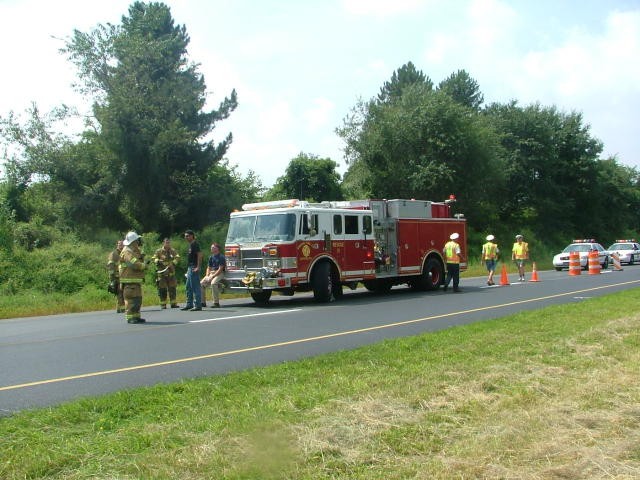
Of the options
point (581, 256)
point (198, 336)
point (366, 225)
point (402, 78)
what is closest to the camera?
point (198, 336)

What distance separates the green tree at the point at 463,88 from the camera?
7031 cm

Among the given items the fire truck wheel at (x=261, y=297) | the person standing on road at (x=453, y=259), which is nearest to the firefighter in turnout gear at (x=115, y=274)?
the fire truck wheel at (x=261, y=297)

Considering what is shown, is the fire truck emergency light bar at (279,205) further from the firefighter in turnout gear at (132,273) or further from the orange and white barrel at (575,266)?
the orange and white barrel at (575,266)

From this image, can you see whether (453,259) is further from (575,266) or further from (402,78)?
(402,78)

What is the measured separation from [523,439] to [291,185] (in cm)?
4725

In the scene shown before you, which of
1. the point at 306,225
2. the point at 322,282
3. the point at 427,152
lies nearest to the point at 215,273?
the point at 306,225

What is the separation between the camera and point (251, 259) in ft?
55.8

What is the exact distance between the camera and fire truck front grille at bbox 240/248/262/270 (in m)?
16.8

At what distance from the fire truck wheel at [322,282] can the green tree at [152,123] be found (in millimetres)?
20115

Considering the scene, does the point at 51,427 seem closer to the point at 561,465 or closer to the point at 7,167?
the point at 561,465

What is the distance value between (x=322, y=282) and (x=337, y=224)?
5.61 feet

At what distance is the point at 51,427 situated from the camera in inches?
214

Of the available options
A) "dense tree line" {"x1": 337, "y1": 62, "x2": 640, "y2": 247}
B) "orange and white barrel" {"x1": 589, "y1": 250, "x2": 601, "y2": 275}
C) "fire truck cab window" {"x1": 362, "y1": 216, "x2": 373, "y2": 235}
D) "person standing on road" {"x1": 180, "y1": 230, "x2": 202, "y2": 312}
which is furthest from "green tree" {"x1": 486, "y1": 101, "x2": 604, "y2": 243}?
"person standing on road" {"x1": 180, "y1": 230, "x2": 202, "y2": 312}

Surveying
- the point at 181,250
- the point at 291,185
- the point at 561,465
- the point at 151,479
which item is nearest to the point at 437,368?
the point at 561,465
